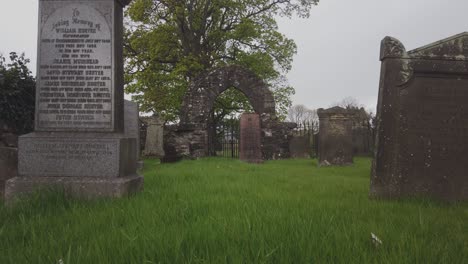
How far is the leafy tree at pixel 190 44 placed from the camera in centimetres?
1792

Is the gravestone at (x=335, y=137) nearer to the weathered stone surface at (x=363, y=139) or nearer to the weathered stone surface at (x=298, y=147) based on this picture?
the weathered stone surface at (x=298, y=147)

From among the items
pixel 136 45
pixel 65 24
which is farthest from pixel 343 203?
pixel 136 45

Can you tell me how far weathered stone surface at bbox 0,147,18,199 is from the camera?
13.3 feet

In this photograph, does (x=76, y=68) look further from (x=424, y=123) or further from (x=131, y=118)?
(x=131, y=118)

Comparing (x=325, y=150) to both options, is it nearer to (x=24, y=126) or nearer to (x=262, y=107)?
(x=262, y=107)

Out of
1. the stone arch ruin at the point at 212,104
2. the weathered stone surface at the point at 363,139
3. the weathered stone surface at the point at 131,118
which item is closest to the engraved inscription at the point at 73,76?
the weathered stone surface at the point at 131,118

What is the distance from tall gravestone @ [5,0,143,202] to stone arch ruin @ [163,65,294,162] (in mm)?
9693

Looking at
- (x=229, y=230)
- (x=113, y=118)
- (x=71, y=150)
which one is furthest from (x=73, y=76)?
(x=229, y=230)

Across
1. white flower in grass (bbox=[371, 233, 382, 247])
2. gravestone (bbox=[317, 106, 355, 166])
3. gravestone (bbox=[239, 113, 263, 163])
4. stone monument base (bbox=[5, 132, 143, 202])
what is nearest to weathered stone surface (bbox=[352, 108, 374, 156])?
gravestone (bbox=[317, 106, 355, 166])

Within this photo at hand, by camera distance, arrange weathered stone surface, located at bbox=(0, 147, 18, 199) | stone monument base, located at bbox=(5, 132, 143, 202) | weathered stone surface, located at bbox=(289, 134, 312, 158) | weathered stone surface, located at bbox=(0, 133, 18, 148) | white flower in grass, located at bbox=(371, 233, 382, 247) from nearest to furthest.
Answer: white flower in grass, located at bbox=(371, 233, 382, 247), stone monument base, located at bbox=(5, 132, 143, 202), weathered stone surface, located at bbox=(0, 147, 18, 199), weathered stone surface, located at bbox=(0, 133, 18, 148), weathered stone surface, located at bbox=(289, 134, 312, 158)

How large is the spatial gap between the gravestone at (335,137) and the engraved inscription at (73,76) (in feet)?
24.3

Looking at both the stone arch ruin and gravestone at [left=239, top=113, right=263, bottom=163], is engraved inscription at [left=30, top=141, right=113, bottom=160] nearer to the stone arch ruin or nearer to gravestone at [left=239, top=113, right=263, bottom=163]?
gravestone at [left=239, top=113, right=263, bottom=163]

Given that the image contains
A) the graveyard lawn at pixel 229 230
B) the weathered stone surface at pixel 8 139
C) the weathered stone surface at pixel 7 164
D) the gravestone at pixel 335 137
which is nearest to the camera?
the graveyard lawn at pixel 229 230

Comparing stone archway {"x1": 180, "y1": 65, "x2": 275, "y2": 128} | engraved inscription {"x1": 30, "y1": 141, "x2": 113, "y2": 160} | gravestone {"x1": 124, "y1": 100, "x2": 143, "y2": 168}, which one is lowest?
engraved inscription {"x1": 30, "y1": 141, "x2": 113, "y2": 160}
